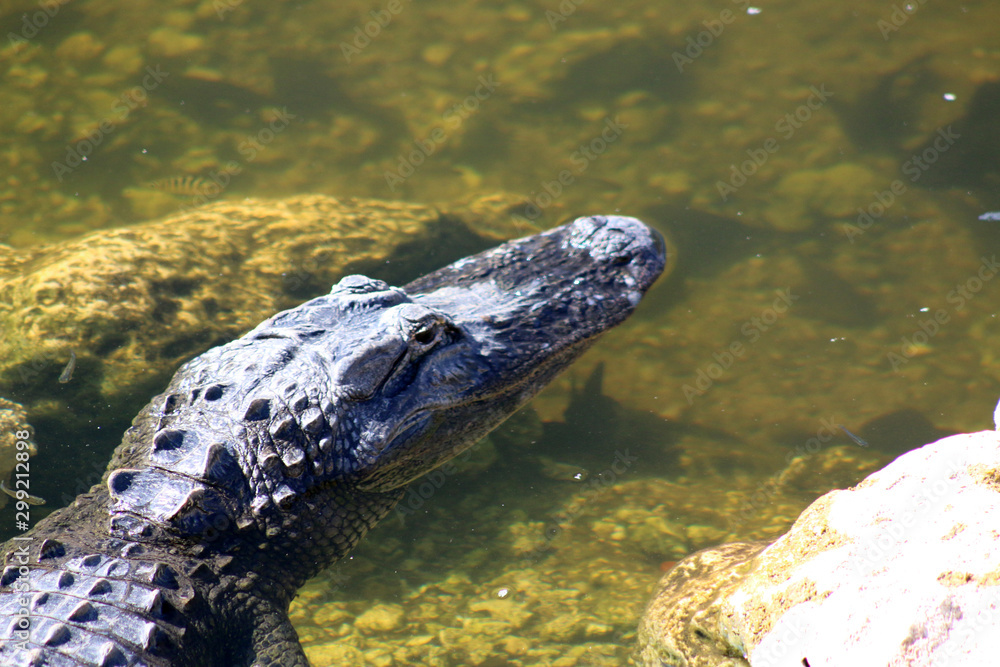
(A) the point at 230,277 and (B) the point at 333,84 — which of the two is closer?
(A) the point at 230,277

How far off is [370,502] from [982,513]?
228cm

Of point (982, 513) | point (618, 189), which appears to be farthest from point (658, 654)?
point (618, 189)

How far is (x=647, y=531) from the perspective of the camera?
3.64 meters

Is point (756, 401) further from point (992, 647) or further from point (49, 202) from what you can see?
point (49, 202)
